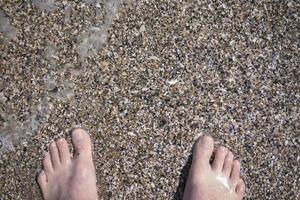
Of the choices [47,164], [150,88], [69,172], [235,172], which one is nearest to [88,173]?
[69,172]

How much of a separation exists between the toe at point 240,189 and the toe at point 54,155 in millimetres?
1028

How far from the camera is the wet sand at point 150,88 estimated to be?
2223 millimetres

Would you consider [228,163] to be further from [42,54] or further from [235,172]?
[42,54]

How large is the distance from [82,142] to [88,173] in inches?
7.1

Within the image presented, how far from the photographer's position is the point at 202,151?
2279 millimetres

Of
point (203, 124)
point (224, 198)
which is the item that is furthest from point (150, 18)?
point (224, 198)

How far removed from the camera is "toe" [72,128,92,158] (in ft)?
7.32

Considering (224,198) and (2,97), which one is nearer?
(2,97)

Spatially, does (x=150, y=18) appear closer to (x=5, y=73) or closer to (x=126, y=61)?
(x=126, y=61)

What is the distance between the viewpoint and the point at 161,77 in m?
2.26

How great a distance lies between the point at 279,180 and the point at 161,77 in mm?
885

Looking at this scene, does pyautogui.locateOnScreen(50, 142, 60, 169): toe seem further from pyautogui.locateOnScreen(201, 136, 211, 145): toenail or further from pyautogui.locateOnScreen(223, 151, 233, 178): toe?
pyautogui.locateOnScreen(223, 151, 233, 178): toe

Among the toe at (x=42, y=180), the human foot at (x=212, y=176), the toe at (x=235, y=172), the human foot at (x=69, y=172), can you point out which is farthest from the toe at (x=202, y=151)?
the toe at (x=42, y=180)

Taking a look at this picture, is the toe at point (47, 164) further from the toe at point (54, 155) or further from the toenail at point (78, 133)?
the toenail at point (78, 133)
